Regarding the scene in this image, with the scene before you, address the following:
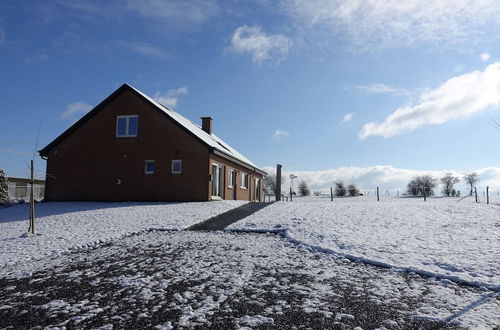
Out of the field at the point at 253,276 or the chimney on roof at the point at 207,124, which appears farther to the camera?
the chimney on roof at the point at 207,124

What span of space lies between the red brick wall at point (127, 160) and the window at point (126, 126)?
24 centimetres

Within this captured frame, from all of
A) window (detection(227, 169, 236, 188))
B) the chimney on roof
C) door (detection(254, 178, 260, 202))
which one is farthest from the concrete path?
door (detection(254, 178, 260, 202))

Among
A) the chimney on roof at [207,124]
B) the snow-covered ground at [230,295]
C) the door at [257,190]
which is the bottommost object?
the snow-covered ground at [230,295]

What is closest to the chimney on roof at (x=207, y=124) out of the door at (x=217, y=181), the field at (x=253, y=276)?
the door at (x=217, y=181)

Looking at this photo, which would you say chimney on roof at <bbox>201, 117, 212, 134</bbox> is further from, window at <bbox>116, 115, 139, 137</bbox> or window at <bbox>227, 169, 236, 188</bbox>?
window at <bbox>116, 115, 139, 137</bbox>

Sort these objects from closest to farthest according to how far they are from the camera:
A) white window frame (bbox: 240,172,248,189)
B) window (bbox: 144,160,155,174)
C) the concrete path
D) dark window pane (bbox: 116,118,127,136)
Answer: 1. the concrete path
2. window (bbox: 144,160,155,174)
3. dark window pane (bbox: 116,118,127,136)
4. white window frame (bbox: 240,172,248,189)

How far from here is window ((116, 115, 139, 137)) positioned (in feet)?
66.2

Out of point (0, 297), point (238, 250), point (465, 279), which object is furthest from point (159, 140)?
point (465, 279)

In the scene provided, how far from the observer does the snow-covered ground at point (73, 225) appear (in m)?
7.96

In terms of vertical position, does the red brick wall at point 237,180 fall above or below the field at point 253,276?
above

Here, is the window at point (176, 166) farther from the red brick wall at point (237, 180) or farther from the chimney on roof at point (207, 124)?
the chimney on roof at point (207, 124)

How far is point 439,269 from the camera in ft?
21.4

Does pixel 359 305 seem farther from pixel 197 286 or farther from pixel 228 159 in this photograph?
pixel 228 159

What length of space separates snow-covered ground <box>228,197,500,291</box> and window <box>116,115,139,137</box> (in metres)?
9.58
